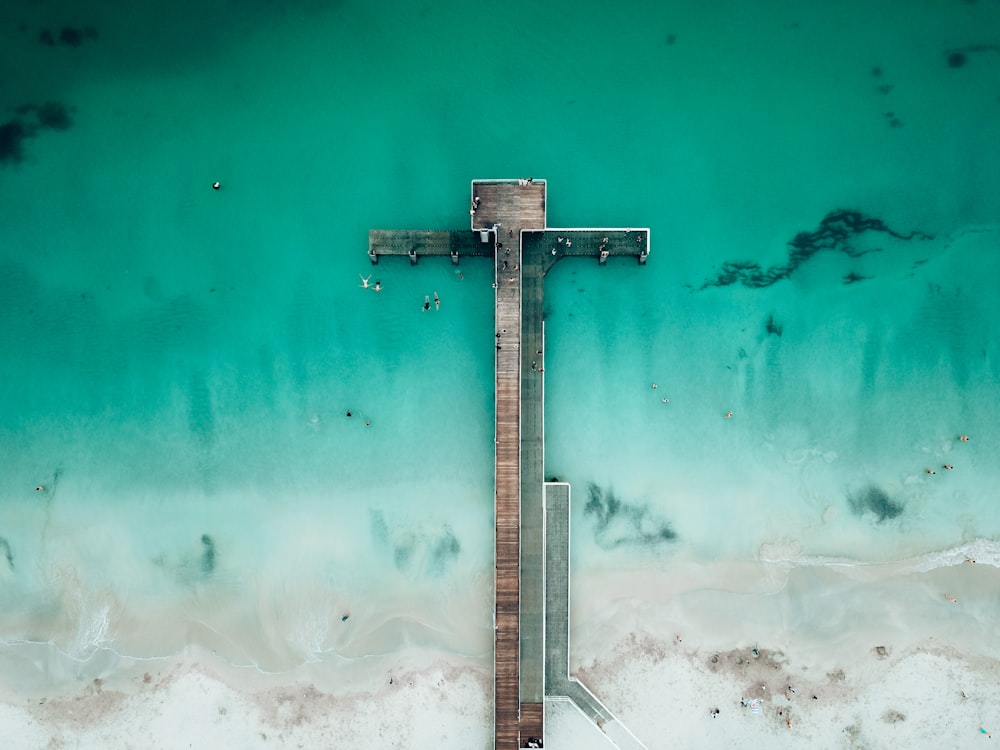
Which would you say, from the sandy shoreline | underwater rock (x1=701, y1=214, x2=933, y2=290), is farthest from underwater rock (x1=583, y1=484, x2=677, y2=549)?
underwater rock (x1=701, y1=214, x2=933, y2=290)

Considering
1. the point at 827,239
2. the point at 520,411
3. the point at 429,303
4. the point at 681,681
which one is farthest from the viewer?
the point at 429,303

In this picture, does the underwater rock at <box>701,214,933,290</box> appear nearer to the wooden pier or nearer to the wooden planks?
the wooden pier

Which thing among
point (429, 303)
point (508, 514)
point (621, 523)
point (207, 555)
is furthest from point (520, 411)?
point (207, 555)

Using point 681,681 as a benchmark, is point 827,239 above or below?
above

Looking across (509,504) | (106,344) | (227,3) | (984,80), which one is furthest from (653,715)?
(227,3)

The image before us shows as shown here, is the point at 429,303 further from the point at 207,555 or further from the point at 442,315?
the point at 207,555

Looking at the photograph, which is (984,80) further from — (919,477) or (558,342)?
(558,342)

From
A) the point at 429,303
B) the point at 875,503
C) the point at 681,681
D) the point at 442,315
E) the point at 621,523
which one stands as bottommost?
the point at 681,681
